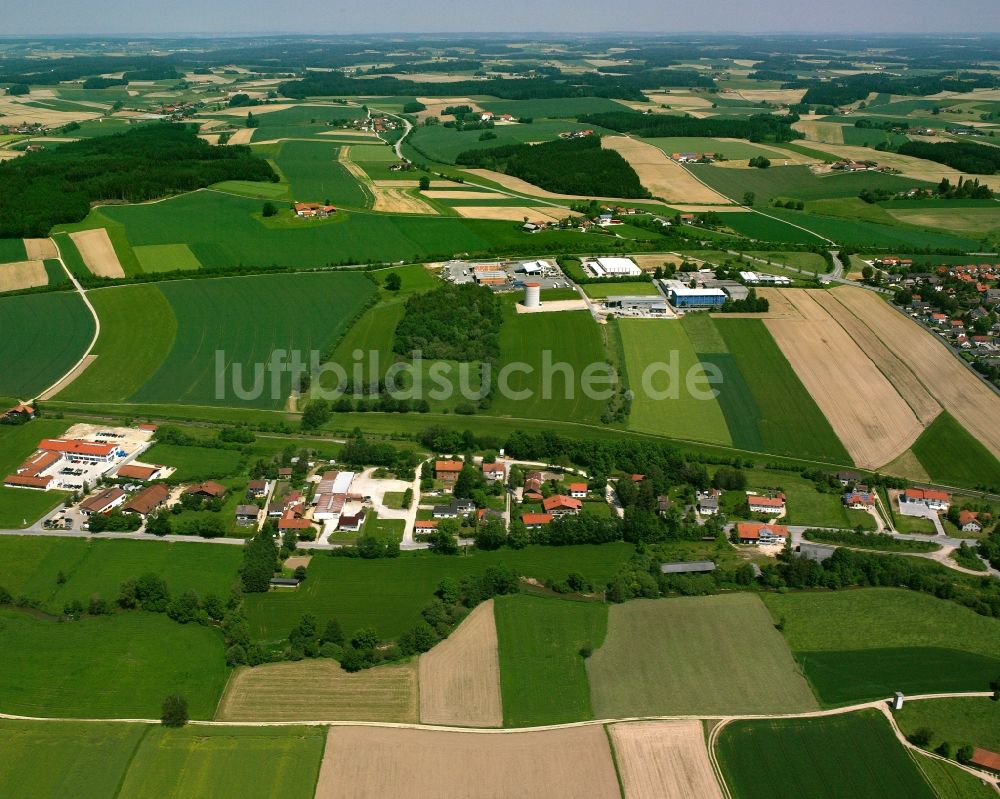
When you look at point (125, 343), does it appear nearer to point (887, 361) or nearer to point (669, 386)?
point (669, 386)

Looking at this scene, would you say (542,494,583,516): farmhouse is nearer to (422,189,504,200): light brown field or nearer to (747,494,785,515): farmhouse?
(747,494,785,515): farmhouse

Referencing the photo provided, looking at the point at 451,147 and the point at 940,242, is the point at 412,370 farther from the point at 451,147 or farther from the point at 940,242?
the point at 451,147

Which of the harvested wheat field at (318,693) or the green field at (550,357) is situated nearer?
the harvested wheat field at (318,693)

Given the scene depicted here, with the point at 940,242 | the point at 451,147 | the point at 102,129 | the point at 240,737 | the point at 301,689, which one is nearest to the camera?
the point at 240,737

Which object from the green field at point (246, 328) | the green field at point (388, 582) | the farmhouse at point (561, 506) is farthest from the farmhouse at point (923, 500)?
the green field at point (246, 328)

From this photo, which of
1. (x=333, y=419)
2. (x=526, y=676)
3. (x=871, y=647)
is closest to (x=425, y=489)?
(x=333, y=419)

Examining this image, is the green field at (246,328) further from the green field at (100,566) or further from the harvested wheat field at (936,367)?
the harvested wheat field at (936,367)

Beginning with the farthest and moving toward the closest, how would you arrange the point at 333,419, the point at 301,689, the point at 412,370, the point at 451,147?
1. the point at 451,147
2. the point at 412,370
3. the point at 333,419
4. the point at 301,689
